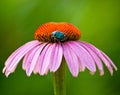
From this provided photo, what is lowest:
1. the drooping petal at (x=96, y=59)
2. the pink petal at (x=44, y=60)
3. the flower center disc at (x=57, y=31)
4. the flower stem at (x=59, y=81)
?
the flower stem at (x=59, y=81)

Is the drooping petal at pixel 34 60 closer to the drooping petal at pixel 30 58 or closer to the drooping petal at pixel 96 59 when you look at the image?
the drooping petal at pixel 30 58

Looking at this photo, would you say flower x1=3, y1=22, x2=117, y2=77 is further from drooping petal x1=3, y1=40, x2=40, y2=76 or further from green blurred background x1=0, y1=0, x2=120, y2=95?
green blurred background x1=0, y1=0, x2=120, y2=95

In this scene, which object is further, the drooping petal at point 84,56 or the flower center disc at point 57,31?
the flower center disc at point 57,31

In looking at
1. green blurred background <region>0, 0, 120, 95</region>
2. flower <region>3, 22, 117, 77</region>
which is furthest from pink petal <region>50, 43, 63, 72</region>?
green blurred background <region>0, 0, 120, 95</region>

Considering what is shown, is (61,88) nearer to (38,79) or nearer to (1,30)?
(38,79)

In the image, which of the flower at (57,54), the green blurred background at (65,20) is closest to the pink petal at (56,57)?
the flower at (57,54)

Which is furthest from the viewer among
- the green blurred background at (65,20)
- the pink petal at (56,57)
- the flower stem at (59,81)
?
the green blurred background at (65,20)

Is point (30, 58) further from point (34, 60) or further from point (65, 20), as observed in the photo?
point (65, 20)

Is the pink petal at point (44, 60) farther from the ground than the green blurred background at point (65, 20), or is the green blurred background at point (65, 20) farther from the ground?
the pink petal at point (44, 60)
